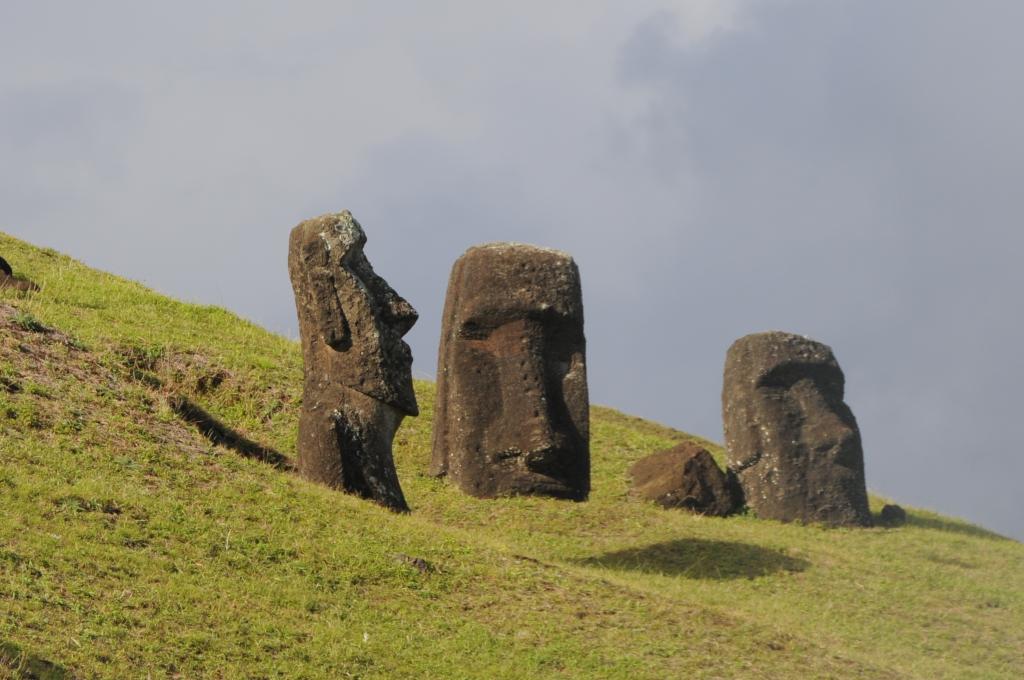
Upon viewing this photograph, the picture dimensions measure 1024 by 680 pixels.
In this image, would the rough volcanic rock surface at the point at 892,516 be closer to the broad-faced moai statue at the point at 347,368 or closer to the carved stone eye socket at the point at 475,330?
the carved stone eye socket at the point at 475,330

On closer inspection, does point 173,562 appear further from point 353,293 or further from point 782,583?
point 782,583

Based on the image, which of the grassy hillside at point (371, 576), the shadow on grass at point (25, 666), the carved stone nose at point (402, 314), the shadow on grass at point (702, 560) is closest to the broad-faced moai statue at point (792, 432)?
the grassy hillside at point (371, 576)

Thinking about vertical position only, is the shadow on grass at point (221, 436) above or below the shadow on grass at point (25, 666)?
above

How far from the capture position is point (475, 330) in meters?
22.2

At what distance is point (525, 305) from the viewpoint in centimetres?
2191

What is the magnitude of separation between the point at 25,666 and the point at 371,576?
4264mm

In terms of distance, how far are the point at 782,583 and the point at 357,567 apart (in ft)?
22.5

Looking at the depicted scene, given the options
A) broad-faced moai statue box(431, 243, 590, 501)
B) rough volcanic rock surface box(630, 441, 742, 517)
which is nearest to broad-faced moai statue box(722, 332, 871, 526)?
rough volcanic rock surface box(630, 441, 742, 517)

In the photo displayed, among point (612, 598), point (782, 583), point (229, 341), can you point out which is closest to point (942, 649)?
point (782, 583)

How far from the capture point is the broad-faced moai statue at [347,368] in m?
17.2

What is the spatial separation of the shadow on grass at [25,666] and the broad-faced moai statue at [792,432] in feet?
52.8

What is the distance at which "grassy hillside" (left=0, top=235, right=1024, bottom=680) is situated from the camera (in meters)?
11.5

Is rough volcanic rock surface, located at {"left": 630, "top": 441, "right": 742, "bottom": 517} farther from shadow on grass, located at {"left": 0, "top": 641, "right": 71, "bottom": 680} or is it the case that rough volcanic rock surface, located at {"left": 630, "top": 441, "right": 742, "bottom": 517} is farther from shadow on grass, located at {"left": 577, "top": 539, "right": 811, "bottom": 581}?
shadow on grass, located at {"left": 0, "top": 641, "right": 71, "bottom": 680}

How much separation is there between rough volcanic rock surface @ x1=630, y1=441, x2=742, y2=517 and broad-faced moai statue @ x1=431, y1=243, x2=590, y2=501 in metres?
1.86
